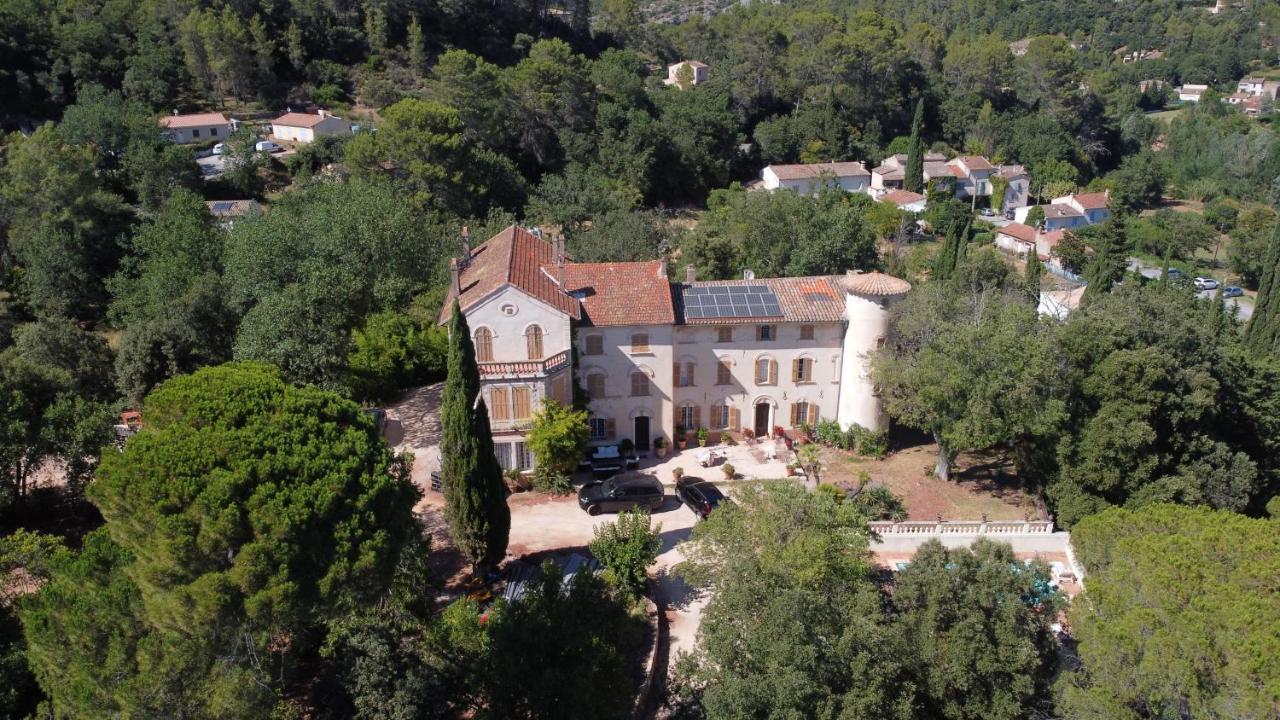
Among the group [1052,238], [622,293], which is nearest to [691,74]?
[1052,238]

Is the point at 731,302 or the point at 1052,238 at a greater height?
the point at 731,302

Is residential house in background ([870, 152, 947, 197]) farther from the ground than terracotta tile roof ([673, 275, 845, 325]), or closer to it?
closer to it

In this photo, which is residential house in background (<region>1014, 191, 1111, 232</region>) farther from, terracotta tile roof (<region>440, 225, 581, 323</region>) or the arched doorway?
terracotta tile roof (<region>440, 225, 581, 323</region>)

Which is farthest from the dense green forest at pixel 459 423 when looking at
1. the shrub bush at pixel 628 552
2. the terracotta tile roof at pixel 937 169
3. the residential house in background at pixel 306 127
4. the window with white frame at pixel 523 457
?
the terracotta tile roof at pixel 937 169

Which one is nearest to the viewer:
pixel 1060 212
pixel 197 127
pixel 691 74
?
pixel 197 127

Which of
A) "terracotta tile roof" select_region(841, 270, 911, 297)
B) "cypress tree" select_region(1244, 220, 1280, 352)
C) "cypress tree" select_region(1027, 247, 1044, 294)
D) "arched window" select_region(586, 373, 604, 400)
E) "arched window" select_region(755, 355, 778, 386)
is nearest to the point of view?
"terracotta tile roof" select_region(841, 270, 911, 297)

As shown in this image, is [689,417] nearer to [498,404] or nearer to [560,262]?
[560,262]

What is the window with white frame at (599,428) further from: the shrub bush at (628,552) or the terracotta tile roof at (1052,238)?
the terracotta tile roof at (1052,238)

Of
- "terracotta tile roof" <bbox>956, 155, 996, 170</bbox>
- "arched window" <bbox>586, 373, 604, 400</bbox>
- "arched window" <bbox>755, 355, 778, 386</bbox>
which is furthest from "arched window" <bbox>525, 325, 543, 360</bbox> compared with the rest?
"terracotta tile roof" <bbox>956, 155, 996, 170</bbox>
